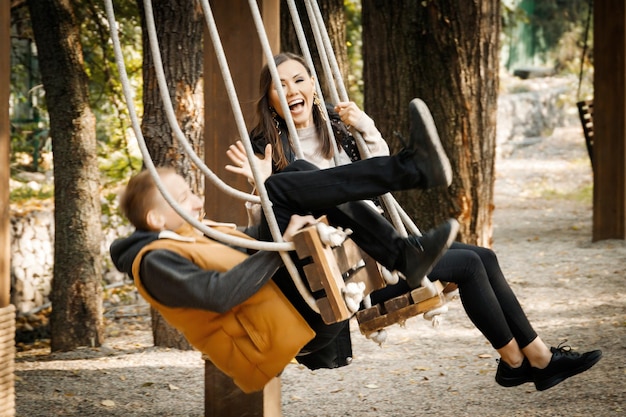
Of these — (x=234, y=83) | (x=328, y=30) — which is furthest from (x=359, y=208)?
(x=328, y=30)

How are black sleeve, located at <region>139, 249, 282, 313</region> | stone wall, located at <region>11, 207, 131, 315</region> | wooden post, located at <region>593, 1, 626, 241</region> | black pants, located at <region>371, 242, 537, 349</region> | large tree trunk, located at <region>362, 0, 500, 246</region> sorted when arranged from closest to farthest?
black sleeve, located at <region>139, 249, 282, 313</region>, black pants, located at <region>371, 242, 537, 349</region>, large tree trunk, located at <region>362, 0, 500, 246</region>, wooden post, located at <region>593, 1, 626, 241</region>, stone wall, located at <region>11, 207, 131, 315</region>

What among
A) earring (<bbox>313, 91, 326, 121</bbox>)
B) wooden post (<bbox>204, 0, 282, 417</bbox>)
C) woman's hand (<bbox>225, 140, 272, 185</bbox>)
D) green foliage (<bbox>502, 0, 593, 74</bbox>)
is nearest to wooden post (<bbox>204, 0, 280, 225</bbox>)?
wooden post (<bbox>204, 0, 282, 417</bbox>)

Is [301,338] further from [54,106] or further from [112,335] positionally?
[112,335]

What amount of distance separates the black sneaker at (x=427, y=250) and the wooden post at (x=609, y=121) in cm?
557

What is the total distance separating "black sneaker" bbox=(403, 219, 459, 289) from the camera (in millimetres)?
2686

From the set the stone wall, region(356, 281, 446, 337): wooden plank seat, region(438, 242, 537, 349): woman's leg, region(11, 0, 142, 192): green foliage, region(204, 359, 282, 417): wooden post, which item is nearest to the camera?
region(356, 281, 446, 337): wooden plank seat

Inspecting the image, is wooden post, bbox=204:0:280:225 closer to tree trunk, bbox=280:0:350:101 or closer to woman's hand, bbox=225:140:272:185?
woman's hand, bbox=225:140:272:185

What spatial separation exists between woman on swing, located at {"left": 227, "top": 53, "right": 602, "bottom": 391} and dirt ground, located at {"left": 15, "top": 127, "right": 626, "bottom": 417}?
2.71 ft

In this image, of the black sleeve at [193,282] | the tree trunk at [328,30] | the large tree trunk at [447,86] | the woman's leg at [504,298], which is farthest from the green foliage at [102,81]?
the black sleeve at [193,282]

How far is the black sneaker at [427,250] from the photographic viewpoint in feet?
8.81

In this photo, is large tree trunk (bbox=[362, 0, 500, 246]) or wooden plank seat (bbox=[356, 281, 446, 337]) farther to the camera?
large tree trunk (bbox=[362, 0, 500, 246])

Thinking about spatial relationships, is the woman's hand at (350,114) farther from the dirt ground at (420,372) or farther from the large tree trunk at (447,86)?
the large tree trunk at (447,86)

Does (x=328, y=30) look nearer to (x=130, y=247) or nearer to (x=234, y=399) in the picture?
(x=234, y=399)

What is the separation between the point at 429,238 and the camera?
107 inches
